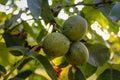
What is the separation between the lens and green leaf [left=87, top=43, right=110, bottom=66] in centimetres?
128

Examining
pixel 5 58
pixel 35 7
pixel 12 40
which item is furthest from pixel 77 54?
pixel 5 58

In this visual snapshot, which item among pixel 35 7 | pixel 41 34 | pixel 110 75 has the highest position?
pixel 35 7

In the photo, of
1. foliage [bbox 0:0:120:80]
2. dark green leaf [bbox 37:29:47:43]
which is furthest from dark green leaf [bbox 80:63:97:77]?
dark green leaf [bbox 37:29:47:43]

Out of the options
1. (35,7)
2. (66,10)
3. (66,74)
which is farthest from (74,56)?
(66,10)

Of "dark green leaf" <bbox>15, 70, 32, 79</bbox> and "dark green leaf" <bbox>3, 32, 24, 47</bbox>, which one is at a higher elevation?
"dark green leaf" <bbox>3, 32, 24, 47</bbox>

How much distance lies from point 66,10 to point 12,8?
37 cm

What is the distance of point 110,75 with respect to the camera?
4.34 feet

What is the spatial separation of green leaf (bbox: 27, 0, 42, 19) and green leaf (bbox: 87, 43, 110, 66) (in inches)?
11.6

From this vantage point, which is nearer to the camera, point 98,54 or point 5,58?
point 98,54

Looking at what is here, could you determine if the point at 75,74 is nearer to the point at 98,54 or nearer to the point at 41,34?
the point at 98,54

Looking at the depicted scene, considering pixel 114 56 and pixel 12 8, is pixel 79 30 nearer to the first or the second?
pixel 12 8

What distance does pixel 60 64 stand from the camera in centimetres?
141

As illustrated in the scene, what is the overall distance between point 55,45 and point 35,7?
135mm

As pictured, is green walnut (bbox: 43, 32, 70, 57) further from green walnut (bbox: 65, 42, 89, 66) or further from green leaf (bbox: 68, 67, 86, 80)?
green leaf (bbox: 68, 67, 86, 80)
